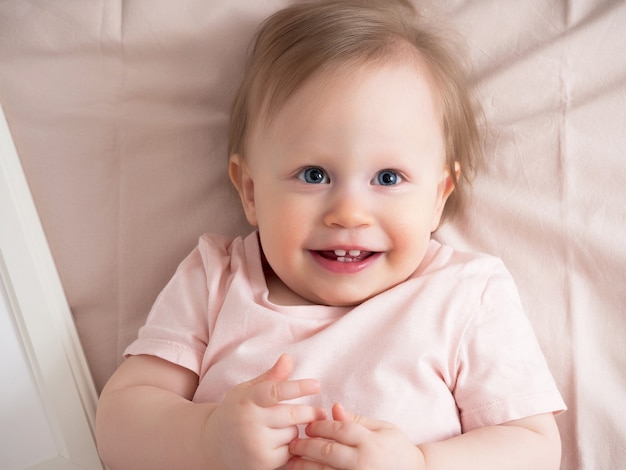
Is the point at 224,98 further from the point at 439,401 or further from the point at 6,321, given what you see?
the point at 439,401

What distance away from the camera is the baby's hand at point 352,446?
0.97m

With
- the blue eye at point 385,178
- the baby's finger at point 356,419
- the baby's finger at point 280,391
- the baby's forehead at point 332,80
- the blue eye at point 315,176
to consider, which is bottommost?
the baby's finger at point 356,419

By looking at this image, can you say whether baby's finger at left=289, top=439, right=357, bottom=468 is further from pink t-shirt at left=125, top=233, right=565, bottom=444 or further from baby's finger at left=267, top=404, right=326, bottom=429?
pink t-shirt at left=125, top=233, right=565, bottom=444

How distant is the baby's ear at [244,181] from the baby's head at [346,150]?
27 millimetres

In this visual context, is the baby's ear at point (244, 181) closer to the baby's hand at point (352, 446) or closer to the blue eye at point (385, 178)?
the blue eye at point (385, 178)

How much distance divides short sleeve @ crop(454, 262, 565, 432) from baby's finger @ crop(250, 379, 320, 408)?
29 centimetres

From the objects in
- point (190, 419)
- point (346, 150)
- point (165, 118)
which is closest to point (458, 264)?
point (346, 150)

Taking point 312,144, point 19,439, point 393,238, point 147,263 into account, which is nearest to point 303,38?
point 312,144

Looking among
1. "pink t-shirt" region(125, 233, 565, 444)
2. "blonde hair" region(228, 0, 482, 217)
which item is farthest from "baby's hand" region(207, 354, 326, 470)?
"blonde hair" region(228, 0, 482, 217)

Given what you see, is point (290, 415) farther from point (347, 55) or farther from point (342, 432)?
point (347, 55)

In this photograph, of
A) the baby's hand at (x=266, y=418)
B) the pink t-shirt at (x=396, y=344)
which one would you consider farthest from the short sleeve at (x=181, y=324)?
the baby's hand at (x=266, y=418)

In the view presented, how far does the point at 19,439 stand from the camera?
4.32 ft

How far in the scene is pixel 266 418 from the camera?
3.23 ft

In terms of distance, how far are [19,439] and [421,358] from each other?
73cm
